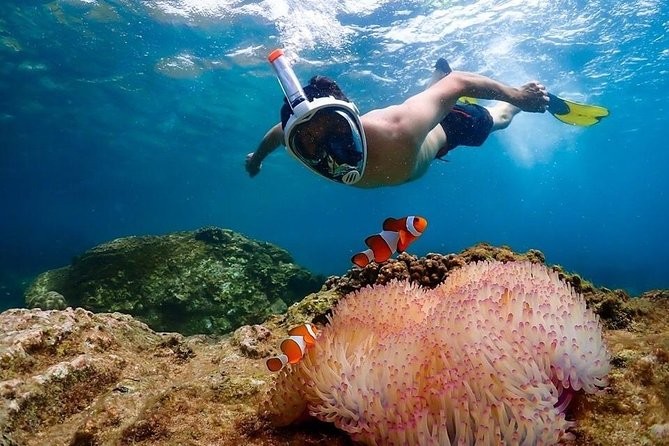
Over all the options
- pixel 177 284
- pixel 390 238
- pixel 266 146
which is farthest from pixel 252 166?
pixel 177 284

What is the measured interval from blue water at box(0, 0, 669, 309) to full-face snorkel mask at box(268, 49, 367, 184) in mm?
13316

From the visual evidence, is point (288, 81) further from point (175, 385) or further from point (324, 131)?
point (175, 385)

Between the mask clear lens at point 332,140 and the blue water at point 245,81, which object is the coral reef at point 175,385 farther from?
the blue water at point 245,81

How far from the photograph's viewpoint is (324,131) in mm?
3254

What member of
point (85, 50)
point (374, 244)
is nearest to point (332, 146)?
point (374, 244)

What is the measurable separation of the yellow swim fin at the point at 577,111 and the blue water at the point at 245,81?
35.4 feet

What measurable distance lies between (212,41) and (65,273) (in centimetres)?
1291

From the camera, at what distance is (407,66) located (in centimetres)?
1995

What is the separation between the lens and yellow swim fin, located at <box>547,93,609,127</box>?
6125 millimetres

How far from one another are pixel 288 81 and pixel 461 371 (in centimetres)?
243

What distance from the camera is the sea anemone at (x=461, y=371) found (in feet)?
4.85

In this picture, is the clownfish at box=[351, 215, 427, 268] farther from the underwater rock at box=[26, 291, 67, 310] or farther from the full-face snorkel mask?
the underwater rock at box=[26, 291, 67, 310]

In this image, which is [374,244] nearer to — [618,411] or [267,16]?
[618,411]

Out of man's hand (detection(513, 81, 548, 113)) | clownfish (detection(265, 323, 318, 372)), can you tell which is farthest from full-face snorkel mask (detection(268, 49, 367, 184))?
man's hand (detection(513, 81, 548, 113))
